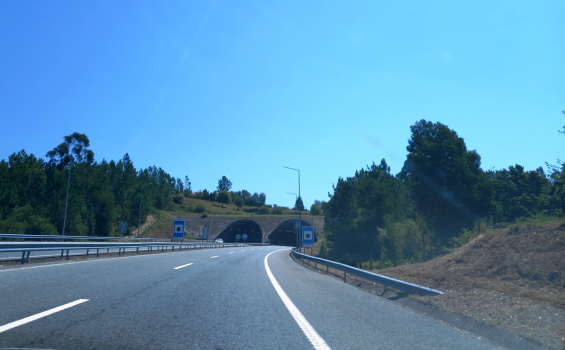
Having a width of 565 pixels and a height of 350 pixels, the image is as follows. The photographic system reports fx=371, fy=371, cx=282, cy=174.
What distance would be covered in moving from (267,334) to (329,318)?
5.59ft

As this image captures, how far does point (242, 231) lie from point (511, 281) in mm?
99199

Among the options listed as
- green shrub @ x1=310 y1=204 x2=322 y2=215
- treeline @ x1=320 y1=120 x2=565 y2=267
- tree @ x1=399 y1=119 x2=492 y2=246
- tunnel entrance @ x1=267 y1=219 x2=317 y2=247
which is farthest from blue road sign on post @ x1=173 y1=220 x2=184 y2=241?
green shrub @ x1=310 y1=204 x2=322 y2=215

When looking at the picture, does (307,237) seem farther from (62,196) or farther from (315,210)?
(315,210)

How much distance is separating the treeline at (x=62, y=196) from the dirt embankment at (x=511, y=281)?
153 ft

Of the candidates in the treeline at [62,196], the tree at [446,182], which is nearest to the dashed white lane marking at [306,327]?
the tree at [446,182]

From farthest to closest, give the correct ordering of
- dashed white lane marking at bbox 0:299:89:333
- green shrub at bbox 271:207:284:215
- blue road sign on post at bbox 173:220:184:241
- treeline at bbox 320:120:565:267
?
green shrub at bbox 271:207:284:215 < blue road sign on post at bbox 173:220:184:241 < treeline at bbox 320:120:565:267 < dashed white lane marking at bbox 0:299:89:333

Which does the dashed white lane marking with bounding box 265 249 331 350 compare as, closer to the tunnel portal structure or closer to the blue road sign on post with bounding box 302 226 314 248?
the blue road sign on post with bounding box 302 226 314 248

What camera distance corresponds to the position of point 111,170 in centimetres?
8656

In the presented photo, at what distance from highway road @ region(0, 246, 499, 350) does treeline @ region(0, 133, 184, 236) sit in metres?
43.9

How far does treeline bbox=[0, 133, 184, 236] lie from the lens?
172 ft

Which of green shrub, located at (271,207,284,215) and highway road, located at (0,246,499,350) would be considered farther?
green shrub, located at (271,207,284,215)

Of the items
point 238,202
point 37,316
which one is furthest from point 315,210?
point 37,316

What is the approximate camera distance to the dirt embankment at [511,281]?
614cm

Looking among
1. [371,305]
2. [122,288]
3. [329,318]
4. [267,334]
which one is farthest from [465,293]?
[122,288]
